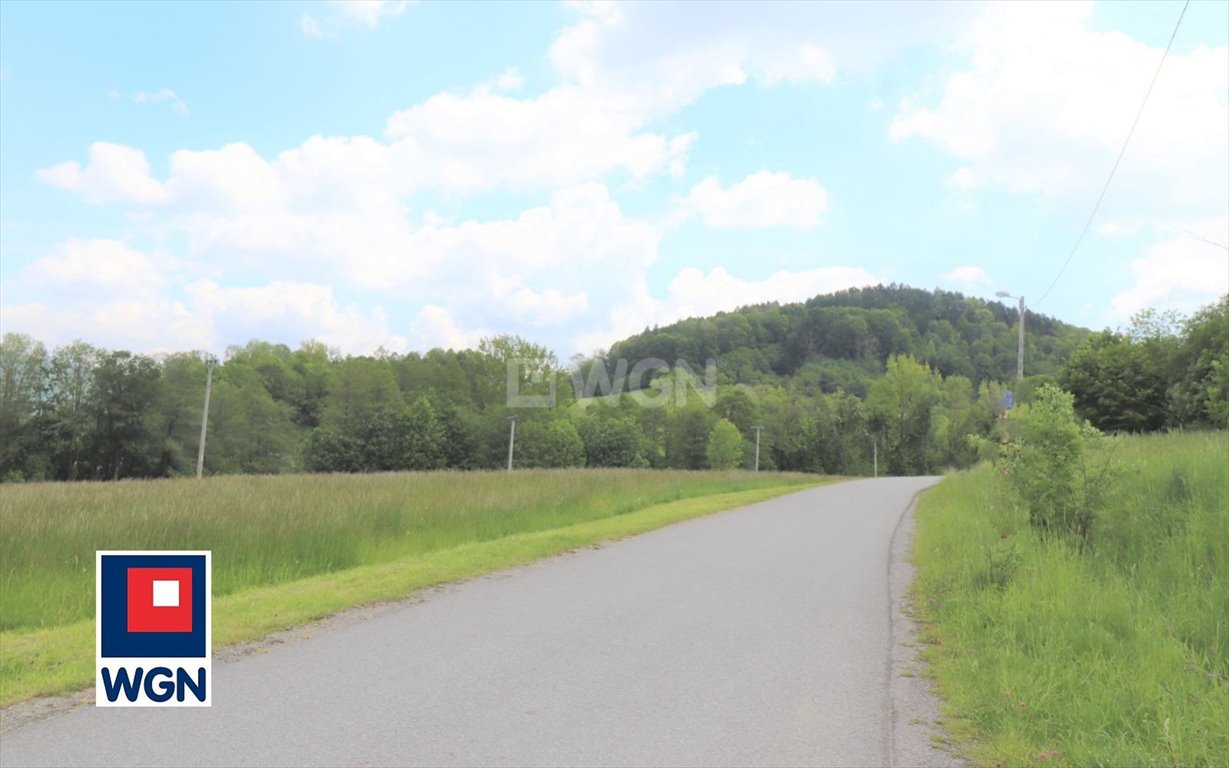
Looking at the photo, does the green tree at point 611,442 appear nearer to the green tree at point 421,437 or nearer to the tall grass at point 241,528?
the green tree at point 421,437

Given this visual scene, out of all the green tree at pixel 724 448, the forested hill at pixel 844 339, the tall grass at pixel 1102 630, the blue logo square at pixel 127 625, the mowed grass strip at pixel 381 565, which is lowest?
the green tree at pixel 724 448

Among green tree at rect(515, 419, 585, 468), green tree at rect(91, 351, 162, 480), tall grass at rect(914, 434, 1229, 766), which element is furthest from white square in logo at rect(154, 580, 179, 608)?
green tree at rect(515, 419, 585, 468)

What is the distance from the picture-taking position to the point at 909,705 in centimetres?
507

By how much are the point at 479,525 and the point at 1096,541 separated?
997 cm

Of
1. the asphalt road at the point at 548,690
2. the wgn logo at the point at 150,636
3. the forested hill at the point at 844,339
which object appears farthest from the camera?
the forested hill at the point at 844,339

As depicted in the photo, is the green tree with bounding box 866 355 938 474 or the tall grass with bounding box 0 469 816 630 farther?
the green tree with bounding box 866 355 938 474

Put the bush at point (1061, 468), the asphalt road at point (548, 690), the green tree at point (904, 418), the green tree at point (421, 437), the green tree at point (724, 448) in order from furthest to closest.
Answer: the green tree at point (904, 418) < the green tree at point (724, 448) < the green tree at point (421, 437) < the bush at point (1061, 468) < the asphalt road at point (548, 690)

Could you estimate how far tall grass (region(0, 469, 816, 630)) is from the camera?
888 cm

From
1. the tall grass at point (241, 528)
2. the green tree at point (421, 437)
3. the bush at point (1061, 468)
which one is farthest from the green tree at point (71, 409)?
the bush at point (1061, 468)

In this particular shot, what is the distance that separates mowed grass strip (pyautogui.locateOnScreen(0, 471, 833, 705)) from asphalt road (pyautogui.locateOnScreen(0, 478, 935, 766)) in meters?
0.61

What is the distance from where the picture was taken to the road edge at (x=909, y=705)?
4.20 m

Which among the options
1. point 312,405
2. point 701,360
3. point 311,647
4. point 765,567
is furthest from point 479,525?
point 701,360

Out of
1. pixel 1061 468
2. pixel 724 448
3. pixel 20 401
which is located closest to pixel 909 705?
pixel 1061 468

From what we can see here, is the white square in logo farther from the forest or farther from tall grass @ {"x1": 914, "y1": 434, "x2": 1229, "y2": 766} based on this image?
the forest
